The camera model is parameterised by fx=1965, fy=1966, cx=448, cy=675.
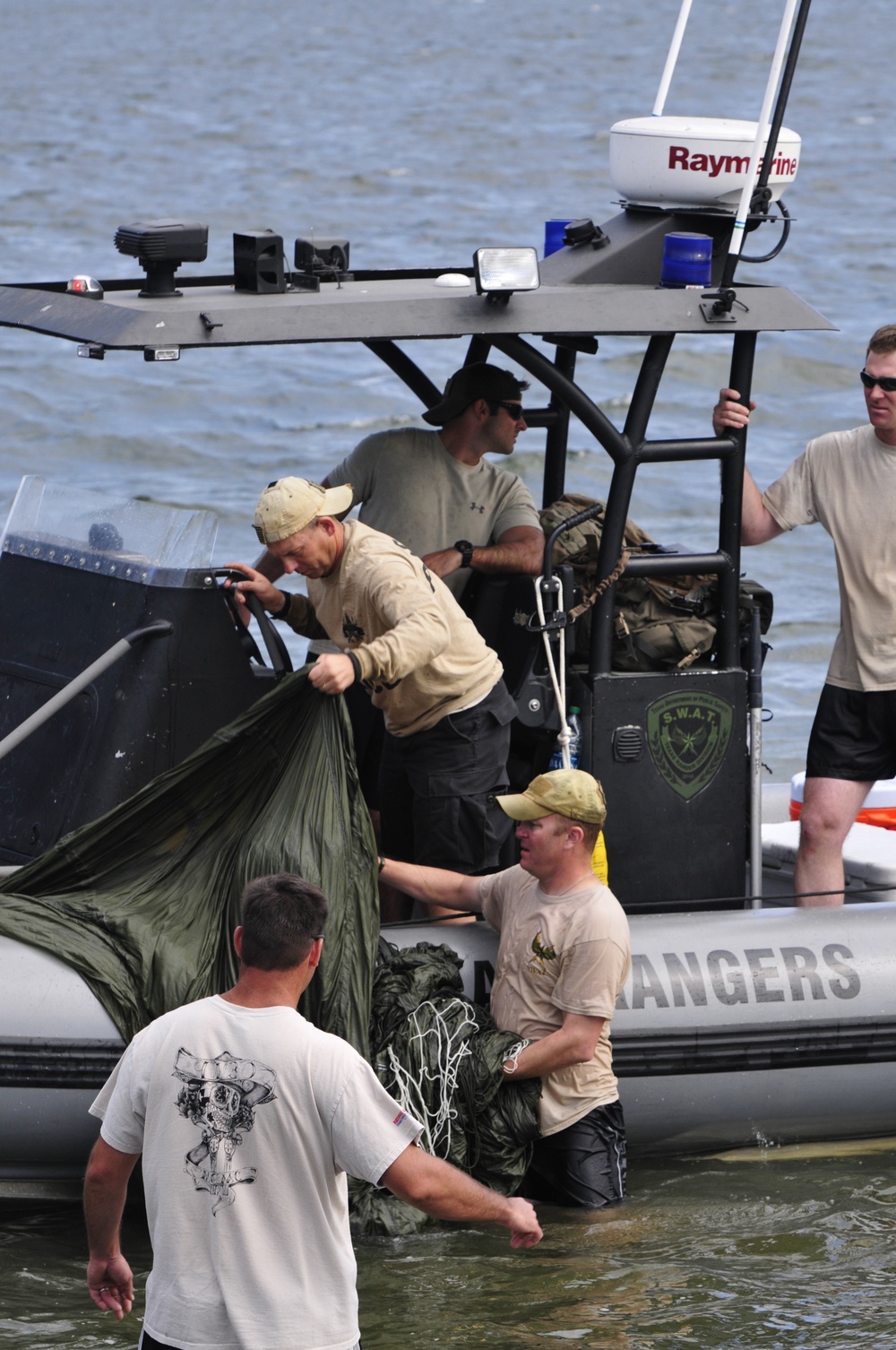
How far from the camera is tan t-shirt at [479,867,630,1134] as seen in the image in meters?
4.63

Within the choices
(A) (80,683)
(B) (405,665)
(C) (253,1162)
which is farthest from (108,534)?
(C) (253,1162)

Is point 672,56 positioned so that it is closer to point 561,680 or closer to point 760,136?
point 760,136

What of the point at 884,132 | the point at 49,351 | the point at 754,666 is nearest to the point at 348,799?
the point at 754,666

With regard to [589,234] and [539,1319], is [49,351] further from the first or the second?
[539,1319]

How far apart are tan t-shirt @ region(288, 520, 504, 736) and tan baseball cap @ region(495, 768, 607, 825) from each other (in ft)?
1.37

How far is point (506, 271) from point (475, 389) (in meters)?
0.73

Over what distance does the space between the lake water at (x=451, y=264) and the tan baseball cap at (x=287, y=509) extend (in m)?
1.80

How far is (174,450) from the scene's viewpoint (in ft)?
53.6

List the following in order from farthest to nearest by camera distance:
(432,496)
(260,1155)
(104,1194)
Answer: (432,496) < (104,1194) < (260,1155)

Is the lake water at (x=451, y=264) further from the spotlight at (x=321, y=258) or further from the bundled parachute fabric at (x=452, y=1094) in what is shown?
the spotlight at (x=321, y=258)

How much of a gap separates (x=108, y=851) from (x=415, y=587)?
1014mm

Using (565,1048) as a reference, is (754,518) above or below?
above

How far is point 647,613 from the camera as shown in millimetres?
5383

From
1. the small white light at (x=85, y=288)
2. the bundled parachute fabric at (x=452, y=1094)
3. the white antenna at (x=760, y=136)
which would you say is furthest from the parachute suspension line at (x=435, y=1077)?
the white antenna at (x=760, y=136)
